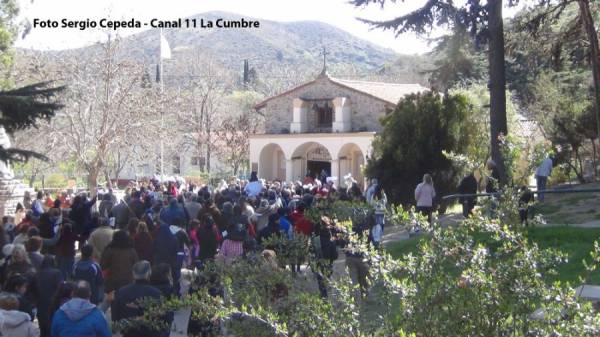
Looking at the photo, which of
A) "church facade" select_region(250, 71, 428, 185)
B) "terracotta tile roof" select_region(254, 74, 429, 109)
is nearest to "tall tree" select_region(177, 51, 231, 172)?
"church facade" select_region(250, 71, 428, 185)

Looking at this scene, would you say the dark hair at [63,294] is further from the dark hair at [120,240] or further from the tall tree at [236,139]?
the tall tree at [236,139]

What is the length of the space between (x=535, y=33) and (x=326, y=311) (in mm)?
15113

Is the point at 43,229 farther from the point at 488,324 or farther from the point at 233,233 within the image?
the point at 488,324

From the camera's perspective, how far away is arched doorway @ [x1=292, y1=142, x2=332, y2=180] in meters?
48.3

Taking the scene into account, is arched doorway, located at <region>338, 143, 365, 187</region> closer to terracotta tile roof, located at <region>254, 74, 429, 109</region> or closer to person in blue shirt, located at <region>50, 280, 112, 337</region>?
terracotta tile roof, located at <region>254, 74, 429, 109</region>

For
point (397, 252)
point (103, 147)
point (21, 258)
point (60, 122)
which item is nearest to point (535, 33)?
point (397, 252)

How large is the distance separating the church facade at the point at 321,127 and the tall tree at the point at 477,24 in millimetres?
26374

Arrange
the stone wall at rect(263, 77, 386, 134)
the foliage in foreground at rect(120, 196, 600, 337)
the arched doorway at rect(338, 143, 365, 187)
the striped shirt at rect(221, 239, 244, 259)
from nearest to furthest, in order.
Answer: the foliage in foreground at rect(120, 196, 600, 337)
the striped shirt at rect(221, 239, 244, 259)
the stone wall at rect(263, 77, 386, 134)
the arched doorway at rect(338, 143, 365, 187)

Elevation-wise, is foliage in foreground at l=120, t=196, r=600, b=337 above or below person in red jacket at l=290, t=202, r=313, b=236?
above

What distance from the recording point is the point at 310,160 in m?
49.0

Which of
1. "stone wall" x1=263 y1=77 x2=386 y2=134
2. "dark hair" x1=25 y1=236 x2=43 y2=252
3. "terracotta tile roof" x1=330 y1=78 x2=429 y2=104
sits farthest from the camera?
"terracotta tile roof" x1=330 y1=78 x2=429 y2=104

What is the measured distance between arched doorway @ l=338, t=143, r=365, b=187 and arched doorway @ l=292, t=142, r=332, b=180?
1.35 m

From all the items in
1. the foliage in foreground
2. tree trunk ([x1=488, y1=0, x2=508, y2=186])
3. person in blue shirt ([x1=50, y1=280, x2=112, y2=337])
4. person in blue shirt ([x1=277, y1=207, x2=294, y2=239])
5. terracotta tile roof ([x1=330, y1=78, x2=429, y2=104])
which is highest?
terracotta tile roof ([x1=330, y1=78, x2=429, y2=104])

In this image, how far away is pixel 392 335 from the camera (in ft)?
12.0
